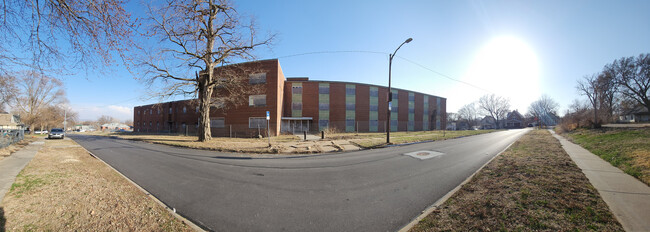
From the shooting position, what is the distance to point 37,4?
4004 millimetres

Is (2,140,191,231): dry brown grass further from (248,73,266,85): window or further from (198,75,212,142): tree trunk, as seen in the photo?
(248,73,266,85): window

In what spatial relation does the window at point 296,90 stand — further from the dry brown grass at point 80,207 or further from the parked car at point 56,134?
the parked car at point 56,134

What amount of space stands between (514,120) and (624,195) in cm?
10358

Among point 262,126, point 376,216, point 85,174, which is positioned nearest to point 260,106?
point 262,126

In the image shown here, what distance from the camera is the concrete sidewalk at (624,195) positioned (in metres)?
2.96

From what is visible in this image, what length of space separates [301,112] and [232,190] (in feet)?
86.6

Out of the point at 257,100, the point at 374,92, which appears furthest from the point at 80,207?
the point at 374,92

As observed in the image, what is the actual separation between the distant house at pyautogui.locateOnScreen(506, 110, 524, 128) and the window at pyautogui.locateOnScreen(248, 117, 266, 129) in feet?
328

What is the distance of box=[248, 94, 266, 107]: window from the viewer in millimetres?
26406

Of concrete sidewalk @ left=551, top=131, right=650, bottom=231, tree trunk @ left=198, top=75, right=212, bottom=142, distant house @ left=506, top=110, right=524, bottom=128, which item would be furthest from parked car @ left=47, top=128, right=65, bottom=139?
distant house @ left=506, top=110, right=524, bottom=128

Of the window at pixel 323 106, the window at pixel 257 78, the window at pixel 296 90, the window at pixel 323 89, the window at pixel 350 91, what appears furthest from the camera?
the window at pixel 350 91

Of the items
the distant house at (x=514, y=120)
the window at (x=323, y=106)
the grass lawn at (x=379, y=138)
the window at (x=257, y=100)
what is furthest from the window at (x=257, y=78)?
the distant house at (x=514, y=120)

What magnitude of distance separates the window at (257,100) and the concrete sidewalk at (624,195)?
1034 inches

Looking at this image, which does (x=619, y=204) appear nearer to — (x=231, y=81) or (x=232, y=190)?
(x=232, y=190)
